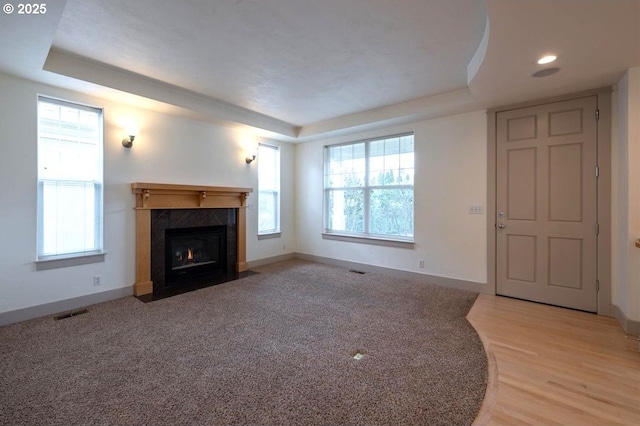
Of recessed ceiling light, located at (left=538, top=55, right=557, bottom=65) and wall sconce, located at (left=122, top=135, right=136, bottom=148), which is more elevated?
recessed ceiling light, located at (left=538, top=55, right=557, bottom=65)

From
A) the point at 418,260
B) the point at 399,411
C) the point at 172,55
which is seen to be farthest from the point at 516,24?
the point at 418,260

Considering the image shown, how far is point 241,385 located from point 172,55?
308cm

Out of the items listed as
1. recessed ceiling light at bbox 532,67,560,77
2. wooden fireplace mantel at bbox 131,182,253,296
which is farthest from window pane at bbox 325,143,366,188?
recessed ceiling light at bbox 532,67,560,77

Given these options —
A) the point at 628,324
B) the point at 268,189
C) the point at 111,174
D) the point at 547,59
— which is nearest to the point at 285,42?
the point at 547,59

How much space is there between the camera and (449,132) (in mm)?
4172

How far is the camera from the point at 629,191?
2.67 m

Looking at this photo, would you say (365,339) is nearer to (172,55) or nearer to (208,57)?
(208,57)

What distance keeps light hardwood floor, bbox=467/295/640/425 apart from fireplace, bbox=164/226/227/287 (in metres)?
3.87

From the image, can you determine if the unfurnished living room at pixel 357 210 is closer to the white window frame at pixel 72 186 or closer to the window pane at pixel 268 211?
the white window frame at pixel 72 186

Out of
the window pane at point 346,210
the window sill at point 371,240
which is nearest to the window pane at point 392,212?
the window sill at point 371,240

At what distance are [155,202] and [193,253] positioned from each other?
1.05m

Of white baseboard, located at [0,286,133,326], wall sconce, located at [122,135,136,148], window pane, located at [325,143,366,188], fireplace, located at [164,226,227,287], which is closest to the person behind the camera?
white baseboard, located at [0,286,133,326]

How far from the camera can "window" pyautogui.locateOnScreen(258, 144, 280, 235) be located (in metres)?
5.58

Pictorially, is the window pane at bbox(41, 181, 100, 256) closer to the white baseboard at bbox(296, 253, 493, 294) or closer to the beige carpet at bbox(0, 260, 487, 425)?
the beige carpet at bbox(0, 260, 487, 425)
